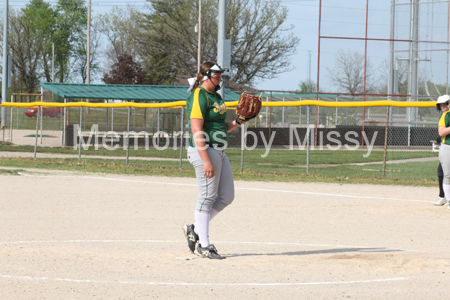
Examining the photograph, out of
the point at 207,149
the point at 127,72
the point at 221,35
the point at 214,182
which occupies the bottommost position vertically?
the point at 214,182

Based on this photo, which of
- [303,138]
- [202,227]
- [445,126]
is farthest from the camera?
[303,138]

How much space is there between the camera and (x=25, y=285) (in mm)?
4895

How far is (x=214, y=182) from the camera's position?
6.03 m

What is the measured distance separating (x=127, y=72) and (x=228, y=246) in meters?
53.4

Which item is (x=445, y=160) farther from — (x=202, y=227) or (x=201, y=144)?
(x=201, y=144)

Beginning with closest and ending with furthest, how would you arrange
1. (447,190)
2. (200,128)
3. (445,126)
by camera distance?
→ (200,128) < (445,126) < (447,190)

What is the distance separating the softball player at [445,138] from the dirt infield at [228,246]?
1.67 ft

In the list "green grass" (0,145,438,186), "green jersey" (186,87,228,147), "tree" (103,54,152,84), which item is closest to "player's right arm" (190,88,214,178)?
"green jersey" (186,87,228,147)

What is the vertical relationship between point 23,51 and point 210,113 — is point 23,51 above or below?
above

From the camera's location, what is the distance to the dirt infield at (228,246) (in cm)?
493

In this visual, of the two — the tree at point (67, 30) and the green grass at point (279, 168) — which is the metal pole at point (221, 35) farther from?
the tree at point (67, 30)

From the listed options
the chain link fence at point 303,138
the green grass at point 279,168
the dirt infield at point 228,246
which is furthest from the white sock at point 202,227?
the chain link fence at point 303,138

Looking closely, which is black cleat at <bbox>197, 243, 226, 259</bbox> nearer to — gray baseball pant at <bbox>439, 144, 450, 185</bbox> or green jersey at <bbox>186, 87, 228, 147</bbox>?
green jersey at <bbox>186, 87, 228, 147</bbox>

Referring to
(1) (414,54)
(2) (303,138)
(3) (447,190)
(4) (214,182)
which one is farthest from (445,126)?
(1) (414,54)
